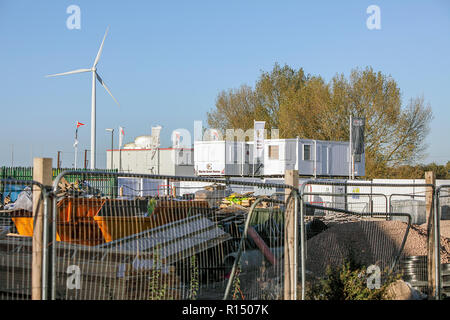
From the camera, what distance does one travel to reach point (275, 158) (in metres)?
33.8

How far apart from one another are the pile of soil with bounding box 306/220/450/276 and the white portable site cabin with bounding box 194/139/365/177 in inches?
863

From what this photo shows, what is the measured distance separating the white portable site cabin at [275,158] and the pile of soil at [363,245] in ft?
72.0

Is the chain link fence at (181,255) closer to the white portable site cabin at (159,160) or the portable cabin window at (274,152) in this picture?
the portable cabin window at (274,152)

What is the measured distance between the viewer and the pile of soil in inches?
366

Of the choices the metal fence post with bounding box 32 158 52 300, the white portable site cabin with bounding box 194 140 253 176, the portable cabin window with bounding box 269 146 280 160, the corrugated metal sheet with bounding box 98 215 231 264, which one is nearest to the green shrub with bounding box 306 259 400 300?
the corrugated metal sheet with bounding box 98 215 231 264

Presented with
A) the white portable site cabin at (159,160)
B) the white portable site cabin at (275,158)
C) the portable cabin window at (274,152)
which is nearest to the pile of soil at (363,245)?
the white portable site cabin at (275,158)

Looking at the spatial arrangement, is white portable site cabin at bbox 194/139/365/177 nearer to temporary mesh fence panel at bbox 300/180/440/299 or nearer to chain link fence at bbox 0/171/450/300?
temporary mesh fence panel at bbox 300/180/440/299
